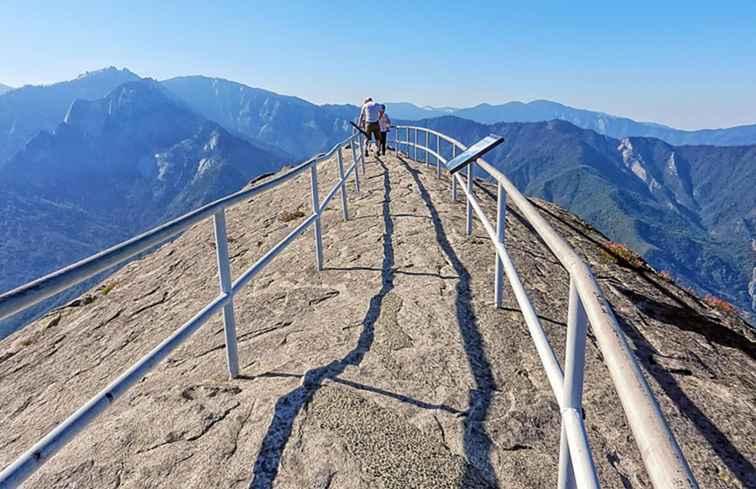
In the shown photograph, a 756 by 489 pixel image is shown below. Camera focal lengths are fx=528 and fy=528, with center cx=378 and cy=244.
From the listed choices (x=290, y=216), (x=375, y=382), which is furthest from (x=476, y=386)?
(x=290, y=216)

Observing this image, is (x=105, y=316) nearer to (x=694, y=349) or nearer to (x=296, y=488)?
(x=296, y=488)

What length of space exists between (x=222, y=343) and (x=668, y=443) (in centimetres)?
476

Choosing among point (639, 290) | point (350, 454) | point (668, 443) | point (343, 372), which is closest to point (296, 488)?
point (350, 454)

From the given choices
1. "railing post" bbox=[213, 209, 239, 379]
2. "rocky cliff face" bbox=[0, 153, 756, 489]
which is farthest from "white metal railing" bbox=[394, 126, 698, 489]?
"railing post" bbox=[213, 209, 239, 379]

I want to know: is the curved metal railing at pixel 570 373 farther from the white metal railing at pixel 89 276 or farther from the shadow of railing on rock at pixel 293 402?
the shadow of railing on rock at pixel 293 402

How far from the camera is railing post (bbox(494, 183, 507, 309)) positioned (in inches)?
197

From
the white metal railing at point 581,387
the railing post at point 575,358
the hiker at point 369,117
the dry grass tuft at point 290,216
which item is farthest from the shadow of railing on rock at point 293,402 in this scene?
the hiker at point 369,117

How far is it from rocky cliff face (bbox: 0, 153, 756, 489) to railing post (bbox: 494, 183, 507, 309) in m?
0.15

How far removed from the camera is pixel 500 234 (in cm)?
499

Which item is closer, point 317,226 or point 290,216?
point 317,226

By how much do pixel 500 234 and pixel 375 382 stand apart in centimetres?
188

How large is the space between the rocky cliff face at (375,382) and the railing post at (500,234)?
15cm

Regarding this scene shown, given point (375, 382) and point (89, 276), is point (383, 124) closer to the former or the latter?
point (375, 382)

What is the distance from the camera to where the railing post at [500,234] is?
4992 mm
